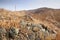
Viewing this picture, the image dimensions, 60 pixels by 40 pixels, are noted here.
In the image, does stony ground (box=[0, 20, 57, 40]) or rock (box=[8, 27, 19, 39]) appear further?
rock (box=[8, 27, 19, 39])

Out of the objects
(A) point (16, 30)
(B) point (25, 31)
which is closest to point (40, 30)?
(B) point (25, 31)

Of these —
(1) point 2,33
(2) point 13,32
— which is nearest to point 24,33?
(2) point 13,32

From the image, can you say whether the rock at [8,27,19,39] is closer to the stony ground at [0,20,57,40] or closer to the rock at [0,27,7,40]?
the stony ground at [0,20,57,40]

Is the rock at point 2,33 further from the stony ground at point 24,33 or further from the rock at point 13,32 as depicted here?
the rock at point 13,32

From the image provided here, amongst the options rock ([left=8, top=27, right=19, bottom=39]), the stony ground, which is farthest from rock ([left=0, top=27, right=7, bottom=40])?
rock ([left=8, top=27, right=19, bottom=39])

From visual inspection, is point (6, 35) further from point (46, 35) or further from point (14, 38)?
point (46, 35)

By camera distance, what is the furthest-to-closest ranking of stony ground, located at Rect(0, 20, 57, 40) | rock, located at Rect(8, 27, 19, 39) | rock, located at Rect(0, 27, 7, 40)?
rock, located at Rect(8, 27, 19, 39) → stony ground, located at Rect(0, 20, 57, 40) → rock, located at Rect(0, 27, 7, 40)

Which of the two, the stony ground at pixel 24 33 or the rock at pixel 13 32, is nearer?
the stony ground at pixel 24 33

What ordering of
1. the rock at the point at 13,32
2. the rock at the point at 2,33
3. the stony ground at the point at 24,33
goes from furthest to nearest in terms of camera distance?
the rock at the point at 13,32 → the stony ground at the point at 24,33 → the rock at the point at 2,33

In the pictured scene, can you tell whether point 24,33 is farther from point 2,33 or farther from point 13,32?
point 2,33

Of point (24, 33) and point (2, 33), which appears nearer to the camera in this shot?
point (2, 33)

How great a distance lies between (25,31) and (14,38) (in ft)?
3.14

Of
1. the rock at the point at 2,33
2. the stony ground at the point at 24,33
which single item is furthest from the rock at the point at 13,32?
the rock at the point at 2,33

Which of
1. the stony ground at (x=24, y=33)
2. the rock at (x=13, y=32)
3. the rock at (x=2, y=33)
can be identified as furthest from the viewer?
the rock at (x=13, y=32)
